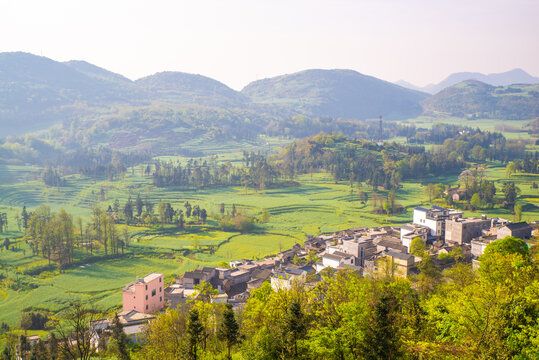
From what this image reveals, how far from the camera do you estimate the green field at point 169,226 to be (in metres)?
41.6

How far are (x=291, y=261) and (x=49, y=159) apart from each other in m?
117

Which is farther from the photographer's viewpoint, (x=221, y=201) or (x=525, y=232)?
(x=221, y=201)

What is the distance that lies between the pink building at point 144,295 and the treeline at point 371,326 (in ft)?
33.6

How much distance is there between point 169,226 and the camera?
6531 centimetres

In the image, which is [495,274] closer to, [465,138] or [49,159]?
[49,159]

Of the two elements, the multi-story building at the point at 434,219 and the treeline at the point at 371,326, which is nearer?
the treeline at the point at 371,326

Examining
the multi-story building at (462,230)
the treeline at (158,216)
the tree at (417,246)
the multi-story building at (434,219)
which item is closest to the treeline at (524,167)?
the multi-story building at (434,219)

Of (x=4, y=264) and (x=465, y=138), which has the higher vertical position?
(x=465, y=138)

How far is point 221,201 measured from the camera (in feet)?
275

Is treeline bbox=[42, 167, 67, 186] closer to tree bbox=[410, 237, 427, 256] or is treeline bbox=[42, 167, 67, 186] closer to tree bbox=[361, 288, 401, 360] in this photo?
tree bbox=[410, 237, 427, 256]

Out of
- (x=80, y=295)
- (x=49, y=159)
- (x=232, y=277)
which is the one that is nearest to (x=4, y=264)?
(x=80, y=295)

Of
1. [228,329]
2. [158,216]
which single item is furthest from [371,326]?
[158,216]

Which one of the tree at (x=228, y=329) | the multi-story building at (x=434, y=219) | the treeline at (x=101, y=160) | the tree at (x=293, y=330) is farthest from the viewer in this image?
the treeline at (x=101, y=160)

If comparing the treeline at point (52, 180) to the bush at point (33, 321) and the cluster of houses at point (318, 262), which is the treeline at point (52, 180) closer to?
the cluster of houses at point (318, 262)
